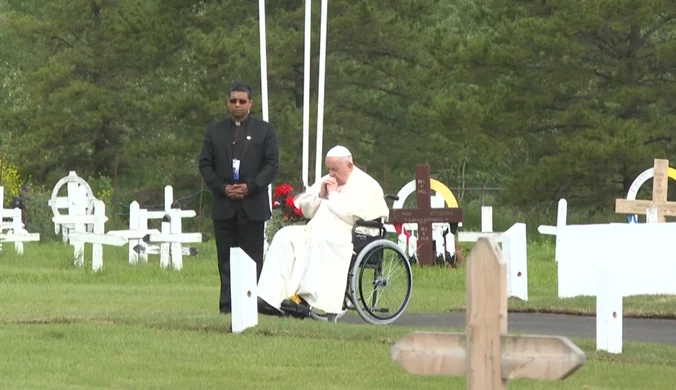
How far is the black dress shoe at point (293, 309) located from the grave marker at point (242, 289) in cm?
159

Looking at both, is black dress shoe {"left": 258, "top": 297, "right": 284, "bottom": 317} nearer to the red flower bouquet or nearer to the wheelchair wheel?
the wheelchair wheel

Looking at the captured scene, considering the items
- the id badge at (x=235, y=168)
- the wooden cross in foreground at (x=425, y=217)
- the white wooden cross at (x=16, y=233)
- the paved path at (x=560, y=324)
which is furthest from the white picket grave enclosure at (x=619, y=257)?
the white wooden cross at (x=16, y=233)

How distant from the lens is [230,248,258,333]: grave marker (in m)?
11.1

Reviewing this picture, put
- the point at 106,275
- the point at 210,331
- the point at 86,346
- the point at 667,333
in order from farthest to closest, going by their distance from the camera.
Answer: the point at 106,275 → the point at 667,333 → the point at 210,331 → the point at 86,346

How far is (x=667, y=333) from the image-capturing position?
1241 cm

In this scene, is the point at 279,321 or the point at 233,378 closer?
the point at 233,378

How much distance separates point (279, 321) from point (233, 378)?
9.33 feet

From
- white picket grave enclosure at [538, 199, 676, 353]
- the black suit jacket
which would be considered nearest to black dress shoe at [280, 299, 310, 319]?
the black suit jacket

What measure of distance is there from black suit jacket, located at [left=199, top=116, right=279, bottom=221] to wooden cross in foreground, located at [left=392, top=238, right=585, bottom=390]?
834 cm

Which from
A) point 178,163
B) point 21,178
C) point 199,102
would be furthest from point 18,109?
point 199,102

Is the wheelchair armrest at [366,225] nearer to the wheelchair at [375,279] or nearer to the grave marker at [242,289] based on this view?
the wheelchair at [375,279]

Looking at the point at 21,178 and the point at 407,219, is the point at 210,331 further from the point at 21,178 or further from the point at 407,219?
the point at 21,178

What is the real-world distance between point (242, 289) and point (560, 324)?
126 inches

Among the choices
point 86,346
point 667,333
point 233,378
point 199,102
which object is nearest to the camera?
point 233,378
